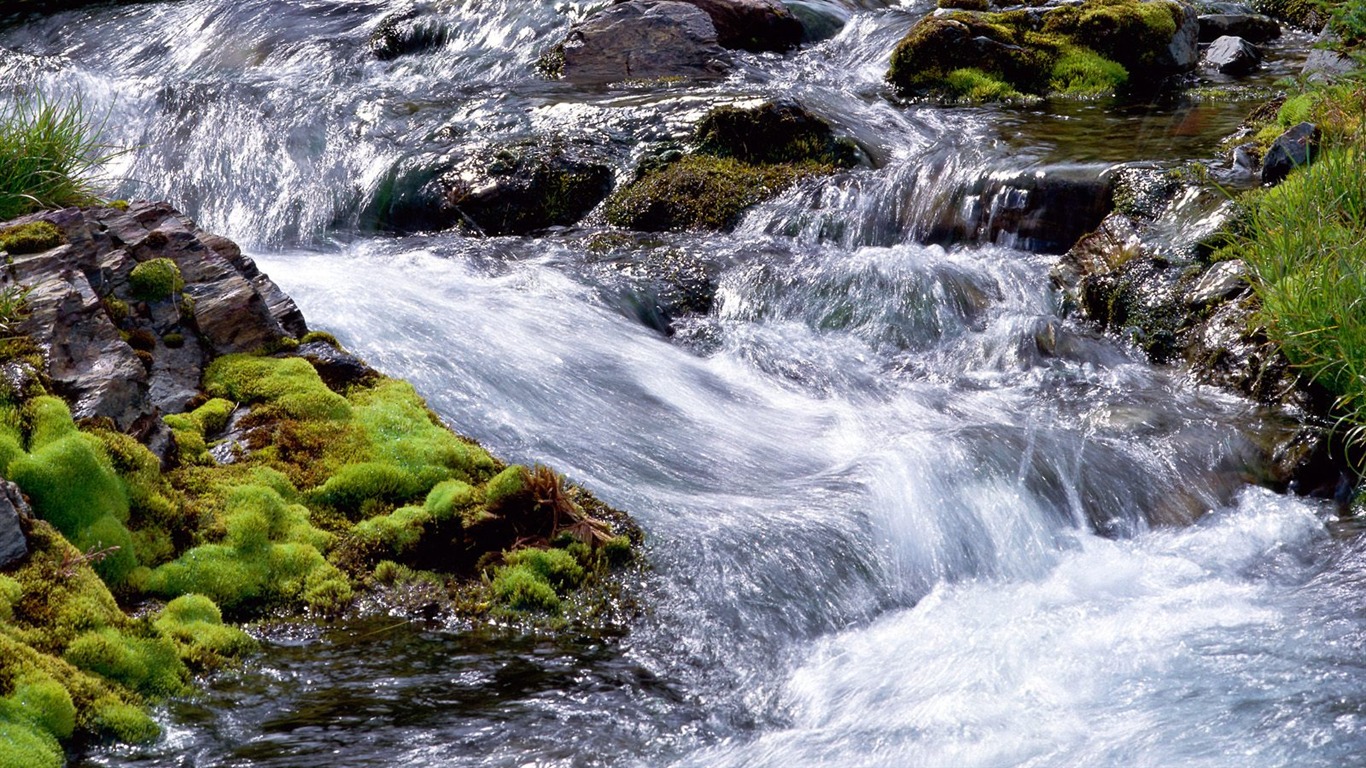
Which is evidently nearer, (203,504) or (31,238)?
(203,504)

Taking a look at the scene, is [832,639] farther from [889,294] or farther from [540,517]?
[889,294]

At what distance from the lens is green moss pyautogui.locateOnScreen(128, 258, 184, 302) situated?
23.9 feet

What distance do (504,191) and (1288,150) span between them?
7.77m

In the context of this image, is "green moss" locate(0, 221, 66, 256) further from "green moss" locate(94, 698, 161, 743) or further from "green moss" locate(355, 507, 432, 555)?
"green moss" locate(94, 698, 161, 743)

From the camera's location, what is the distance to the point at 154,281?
7.32 m

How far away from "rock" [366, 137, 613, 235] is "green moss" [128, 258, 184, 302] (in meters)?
5.47

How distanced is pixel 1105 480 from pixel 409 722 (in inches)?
197

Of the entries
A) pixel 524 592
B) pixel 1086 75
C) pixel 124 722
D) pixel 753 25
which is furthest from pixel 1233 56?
pixel 124 722

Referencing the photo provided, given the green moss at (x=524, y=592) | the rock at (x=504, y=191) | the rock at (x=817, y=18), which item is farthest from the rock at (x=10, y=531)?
the rock at (x=817, y=18)

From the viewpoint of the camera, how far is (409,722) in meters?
4.82

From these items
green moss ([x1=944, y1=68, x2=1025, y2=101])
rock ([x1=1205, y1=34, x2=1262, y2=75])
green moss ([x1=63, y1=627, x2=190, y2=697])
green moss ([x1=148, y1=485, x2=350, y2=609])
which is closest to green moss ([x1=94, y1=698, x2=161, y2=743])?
green moss ([x1=63, y1=627, x2=190, y2=697])

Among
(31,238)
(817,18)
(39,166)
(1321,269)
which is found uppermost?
(39,166)

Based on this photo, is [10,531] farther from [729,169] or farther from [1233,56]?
[1233,56]

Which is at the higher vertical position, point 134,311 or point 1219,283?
point 134,311
